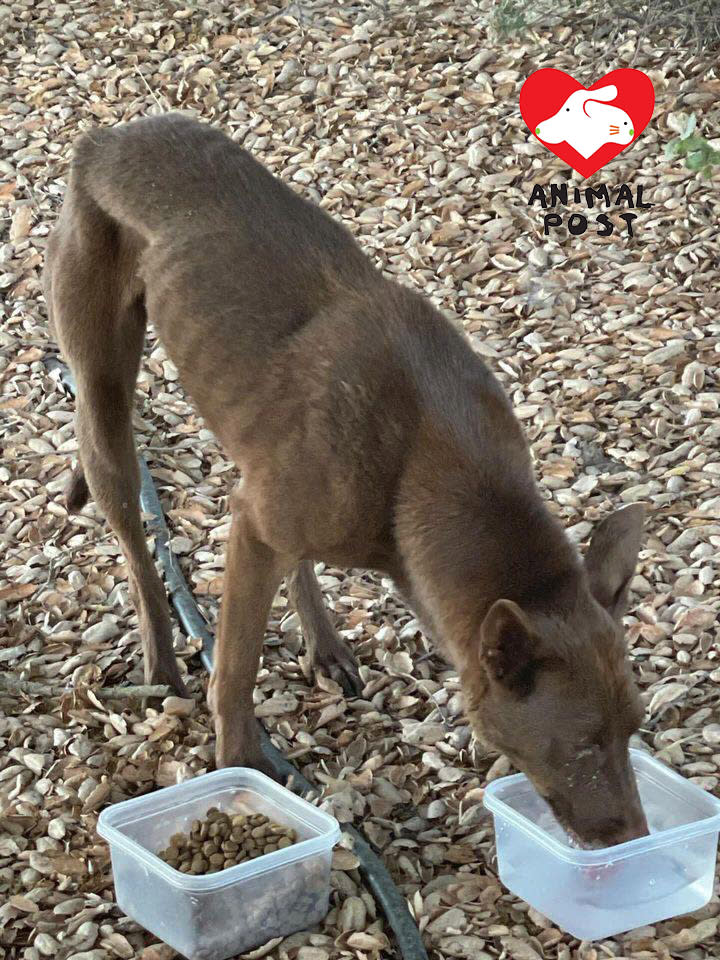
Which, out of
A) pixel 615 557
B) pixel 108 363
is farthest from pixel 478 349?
pixel 615 557

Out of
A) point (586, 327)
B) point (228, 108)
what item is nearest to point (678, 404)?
point (586, 327)

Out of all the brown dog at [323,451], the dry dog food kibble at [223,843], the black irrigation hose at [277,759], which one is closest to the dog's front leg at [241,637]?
the brown dog at [323,451]

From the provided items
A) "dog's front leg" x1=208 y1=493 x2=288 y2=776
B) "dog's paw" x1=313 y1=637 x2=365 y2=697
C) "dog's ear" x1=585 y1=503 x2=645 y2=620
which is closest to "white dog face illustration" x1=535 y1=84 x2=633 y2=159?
"dog's paw" x1=313 y1=637 x2=365 y2=697

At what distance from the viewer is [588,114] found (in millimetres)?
7773

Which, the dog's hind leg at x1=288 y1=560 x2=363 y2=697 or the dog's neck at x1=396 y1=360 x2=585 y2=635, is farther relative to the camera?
the dog's hind leg at x1=288 y1=560 x2=363 y2=697

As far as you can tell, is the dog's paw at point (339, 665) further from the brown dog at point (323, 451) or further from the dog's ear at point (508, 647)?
the dog's ear at point (508, 647)

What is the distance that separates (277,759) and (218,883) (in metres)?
0.99

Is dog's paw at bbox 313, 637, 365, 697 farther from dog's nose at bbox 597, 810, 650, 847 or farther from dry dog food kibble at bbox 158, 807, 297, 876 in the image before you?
dog's nose at bbox 597, 810, 650, 847

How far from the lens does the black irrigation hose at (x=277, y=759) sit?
401 centimetres

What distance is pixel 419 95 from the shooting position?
28.8 feet

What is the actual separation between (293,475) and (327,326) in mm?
503

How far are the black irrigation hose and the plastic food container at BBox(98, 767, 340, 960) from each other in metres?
0.20

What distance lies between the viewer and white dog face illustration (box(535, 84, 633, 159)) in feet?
25.6

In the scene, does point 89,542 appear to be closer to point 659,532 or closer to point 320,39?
point 659,532
